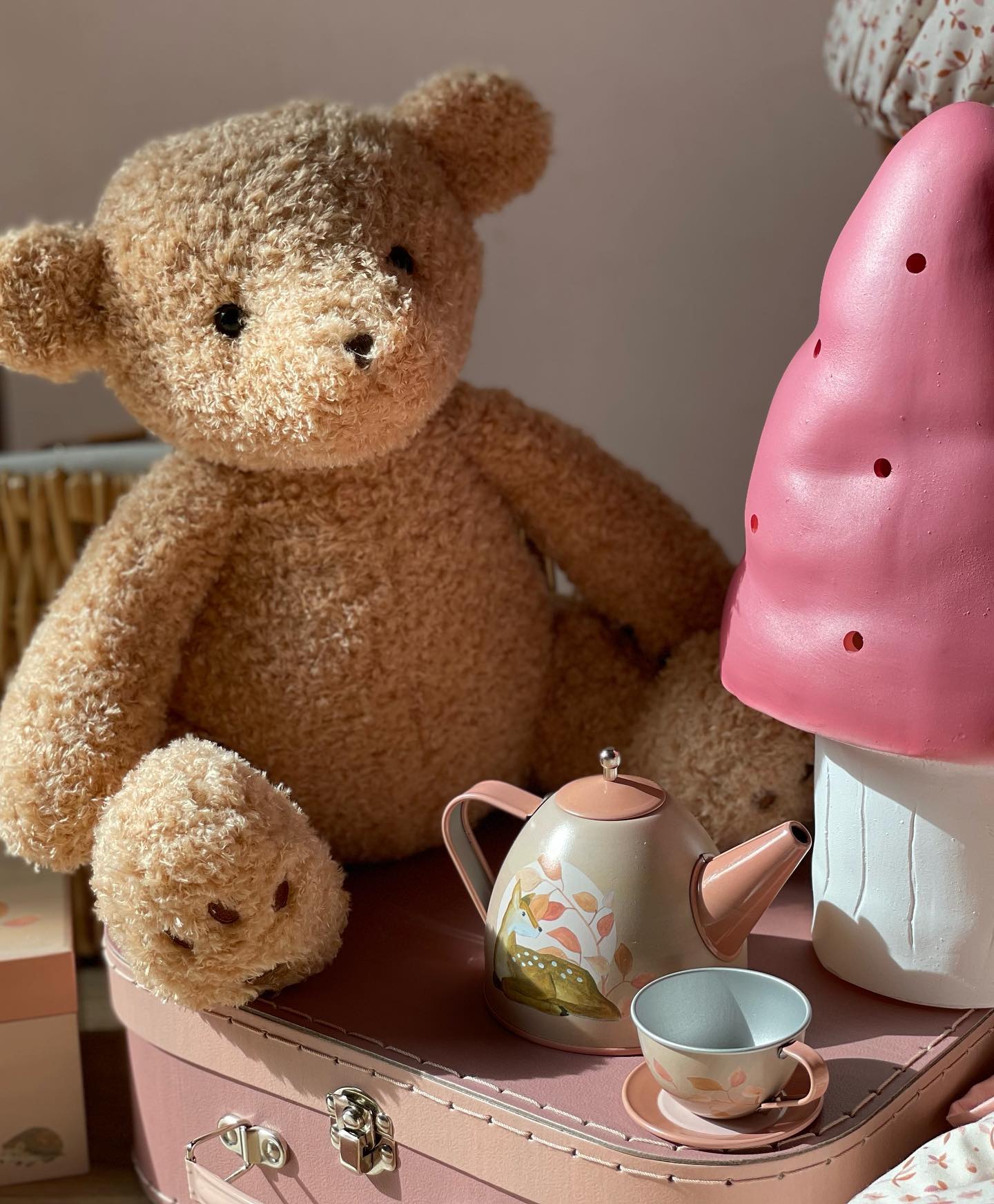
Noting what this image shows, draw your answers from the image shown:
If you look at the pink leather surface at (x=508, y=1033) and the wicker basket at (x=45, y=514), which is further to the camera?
the wicker basket at (x=45, y=514)

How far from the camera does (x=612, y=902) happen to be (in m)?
0.72

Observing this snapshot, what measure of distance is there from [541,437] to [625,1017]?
391 mm

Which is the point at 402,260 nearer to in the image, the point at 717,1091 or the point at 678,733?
the point at 678,733

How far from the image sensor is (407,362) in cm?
77

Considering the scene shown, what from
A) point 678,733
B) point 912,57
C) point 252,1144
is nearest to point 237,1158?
point 252,1144

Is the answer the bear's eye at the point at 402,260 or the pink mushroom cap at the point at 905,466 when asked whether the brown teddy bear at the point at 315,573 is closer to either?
the bear's eye at the point at 402,260

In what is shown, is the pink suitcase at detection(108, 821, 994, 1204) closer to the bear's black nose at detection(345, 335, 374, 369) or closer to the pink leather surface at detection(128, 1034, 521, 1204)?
the pink leather surface at detection(128, 1034, 521, 1204)

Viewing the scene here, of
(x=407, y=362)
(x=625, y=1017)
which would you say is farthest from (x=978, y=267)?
(x=625, y=1017)

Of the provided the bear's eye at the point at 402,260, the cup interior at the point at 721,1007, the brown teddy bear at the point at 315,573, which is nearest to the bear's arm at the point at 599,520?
the brown teddy bear at the point at 315,573

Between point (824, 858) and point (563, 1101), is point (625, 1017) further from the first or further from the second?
point (824, 858)

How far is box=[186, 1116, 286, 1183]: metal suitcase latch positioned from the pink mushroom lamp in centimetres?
37

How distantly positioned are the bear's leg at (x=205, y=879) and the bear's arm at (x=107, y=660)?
5cm

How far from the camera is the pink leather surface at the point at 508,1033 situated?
703 millimetres

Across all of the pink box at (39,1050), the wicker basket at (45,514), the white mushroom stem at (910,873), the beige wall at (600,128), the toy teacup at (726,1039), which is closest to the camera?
the toy teacup at (726,1039)
